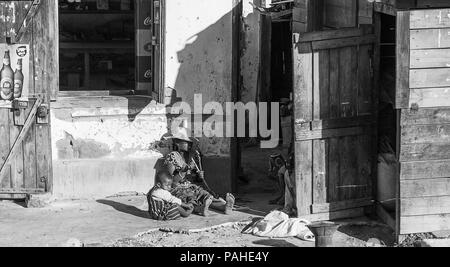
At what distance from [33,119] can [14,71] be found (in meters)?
0.69

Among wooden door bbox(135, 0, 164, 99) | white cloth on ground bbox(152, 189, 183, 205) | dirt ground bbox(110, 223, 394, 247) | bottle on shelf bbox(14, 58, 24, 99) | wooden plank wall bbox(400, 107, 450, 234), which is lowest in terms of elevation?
dirt ground bbox(110, 223, 394, 247)

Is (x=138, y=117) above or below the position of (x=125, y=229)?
above

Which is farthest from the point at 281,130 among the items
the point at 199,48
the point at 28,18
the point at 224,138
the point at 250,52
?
the point at 28,18

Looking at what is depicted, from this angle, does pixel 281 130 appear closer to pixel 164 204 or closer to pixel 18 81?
pixel 164 204

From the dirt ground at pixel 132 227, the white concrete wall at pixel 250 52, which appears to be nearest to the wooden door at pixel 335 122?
the dirt ground at pixel 132 227

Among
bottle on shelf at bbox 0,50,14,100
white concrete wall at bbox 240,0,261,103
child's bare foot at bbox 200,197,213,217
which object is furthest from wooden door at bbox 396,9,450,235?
white concrete wall at bbox 240,0,261,103

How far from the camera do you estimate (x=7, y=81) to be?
37.8 feet

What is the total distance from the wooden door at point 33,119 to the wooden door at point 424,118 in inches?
190

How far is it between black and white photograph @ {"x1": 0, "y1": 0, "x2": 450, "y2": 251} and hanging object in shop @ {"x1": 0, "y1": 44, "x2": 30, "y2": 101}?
0.02 m

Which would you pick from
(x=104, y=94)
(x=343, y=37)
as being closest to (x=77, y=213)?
(x=104, y=94)

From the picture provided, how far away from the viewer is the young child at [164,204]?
11.0 m

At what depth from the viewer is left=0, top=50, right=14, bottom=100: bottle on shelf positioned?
37.8 ft

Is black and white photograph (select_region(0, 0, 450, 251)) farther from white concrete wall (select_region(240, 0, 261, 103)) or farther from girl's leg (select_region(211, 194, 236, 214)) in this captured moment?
white concrete wall (select_region(240, 0, 261, 103))
